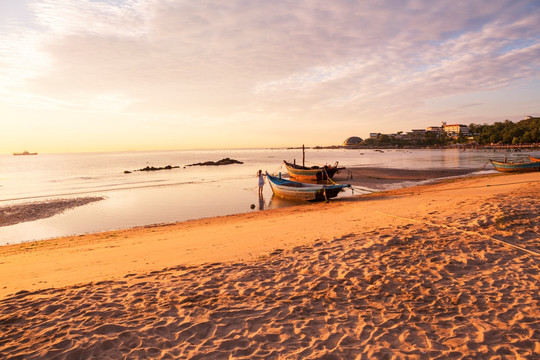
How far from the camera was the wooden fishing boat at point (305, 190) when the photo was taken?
19.5 meters

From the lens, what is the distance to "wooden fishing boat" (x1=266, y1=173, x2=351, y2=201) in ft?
63.8

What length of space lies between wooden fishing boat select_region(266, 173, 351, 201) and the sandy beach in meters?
9.61

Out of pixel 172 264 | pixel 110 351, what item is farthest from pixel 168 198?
pixel 110 351

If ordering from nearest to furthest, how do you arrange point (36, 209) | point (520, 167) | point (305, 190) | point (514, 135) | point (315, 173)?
point (305, 190) < point (36, 209) < point (520, 167) < point (315, 173) < point (514, 135)

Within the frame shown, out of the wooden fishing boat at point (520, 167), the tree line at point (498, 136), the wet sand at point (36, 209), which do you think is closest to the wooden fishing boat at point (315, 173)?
the wooden fishing boat at point (520, 167)

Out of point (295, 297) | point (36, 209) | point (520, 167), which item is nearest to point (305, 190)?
point (295, 297)

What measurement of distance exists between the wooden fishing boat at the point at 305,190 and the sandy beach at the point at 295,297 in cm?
961

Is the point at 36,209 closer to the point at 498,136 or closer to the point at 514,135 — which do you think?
the point at 514,135

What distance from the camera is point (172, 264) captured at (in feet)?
25.2

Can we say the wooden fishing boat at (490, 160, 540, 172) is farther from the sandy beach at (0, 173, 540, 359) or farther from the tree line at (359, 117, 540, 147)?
the tree line at (359, 117, 540, 147)

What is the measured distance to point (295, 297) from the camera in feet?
18.0

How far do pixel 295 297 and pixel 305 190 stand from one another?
15025 millimetres

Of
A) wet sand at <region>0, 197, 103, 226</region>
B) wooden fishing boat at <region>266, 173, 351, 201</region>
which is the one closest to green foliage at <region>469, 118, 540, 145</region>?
wooden fishing boat at <region>266, 173, 351, 201</region>

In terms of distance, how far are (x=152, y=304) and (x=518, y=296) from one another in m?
6.57
